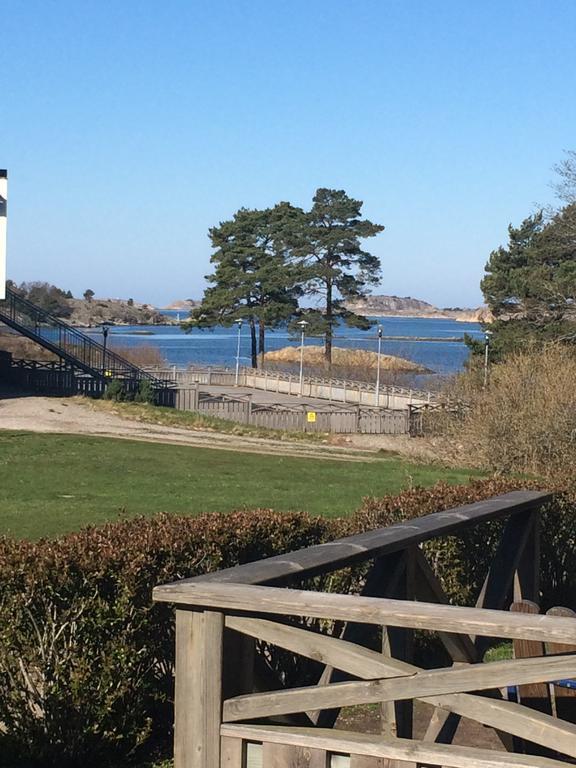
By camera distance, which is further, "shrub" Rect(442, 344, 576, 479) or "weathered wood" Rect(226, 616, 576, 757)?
"shrub" Rect(442, 344, 576, 479)

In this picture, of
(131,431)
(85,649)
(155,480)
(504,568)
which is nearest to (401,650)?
(504,568)

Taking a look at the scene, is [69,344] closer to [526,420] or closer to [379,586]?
[526,420]

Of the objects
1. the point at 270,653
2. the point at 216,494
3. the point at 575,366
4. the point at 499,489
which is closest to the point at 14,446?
the point at 216,494

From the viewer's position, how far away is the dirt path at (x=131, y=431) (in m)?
35.1

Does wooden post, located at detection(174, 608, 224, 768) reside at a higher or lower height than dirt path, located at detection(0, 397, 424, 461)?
higher

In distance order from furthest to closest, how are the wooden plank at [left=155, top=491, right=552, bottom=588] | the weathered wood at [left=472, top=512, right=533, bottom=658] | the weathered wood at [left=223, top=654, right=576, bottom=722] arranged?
1. the weathered wood at [left=472, top=512, right=533, bottom=658]
2. the wooden plank at [left=155, top=491, right=552, bottom=588]
3. the weathered wood at [left=223, top=654, right=576, bottom=722]

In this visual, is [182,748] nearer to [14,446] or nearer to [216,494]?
[216,494]

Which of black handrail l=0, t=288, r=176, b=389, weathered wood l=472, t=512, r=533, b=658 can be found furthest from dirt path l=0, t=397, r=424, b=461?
weathered wood l=472, t=512, r=533, b=658

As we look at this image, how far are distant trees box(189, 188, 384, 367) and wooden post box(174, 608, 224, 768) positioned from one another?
263 ft

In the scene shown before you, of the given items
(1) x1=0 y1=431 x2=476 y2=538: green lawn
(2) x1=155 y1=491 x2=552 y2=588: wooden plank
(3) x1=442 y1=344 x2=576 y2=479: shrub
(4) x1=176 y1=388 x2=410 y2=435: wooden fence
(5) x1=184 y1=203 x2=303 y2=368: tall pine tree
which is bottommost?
(4) x1=176 y1=388 x2=410 y2=435: wooden fence

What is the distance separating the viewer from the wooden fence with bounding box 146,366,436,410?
64.7 m

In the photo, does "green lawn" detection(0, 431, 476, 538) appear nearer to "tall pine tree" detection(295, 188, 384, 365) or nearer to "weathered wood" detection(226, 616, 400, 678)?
"weathered wood" detection(226, 616, 400, 678)

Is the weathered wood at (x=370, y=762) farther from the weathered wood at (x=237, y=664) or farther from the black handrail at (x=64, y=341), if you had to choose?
the black handrail at (x=64, y=341)

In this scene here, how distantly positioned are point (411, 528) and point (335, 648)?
1731 mm
